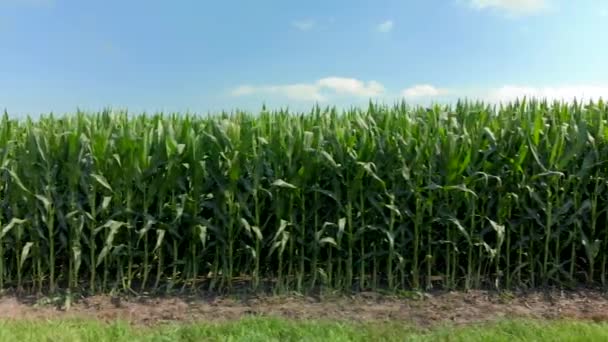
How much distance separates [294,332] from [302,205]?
4.92ft

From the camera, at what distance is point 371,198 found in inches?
209

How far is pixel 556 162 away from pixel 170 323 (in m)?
4.29

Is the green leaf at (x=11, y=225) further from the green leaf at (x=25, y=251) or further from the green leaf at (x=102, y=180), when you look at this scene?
the green leaf at (x=102, y=180)

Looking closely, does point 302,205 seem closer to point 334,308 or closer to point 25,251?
point 334,308

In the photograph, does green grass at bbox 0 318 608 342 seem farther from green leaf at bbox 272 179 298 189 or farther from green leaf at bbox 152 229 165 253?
green leaf at bbox 272 179 298 189

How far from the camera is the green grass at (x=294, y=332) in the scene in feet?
13.4

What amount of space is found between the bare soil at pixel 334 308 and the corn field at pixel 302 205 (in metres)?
0.24

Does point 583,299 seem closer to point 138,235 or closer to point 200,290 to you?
point 200,290

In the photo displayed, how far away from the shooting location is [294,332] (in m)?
4.16

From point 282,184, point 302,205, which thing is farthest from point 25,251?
point 302,205

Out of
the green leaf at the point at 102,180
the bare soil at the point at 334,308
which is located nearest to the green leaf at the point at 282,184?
the bare soil at the point at 334,308

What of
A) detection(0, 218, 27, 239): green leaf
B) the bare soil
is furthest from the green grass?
detection(0, 218, 27, 239): green leaf

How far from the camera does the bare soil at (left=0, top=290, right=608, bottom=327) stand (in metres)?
4.73

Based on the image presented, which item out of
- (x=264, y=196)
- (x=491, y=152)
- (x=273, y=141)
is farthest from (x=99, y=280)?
(x=491, y=152)
